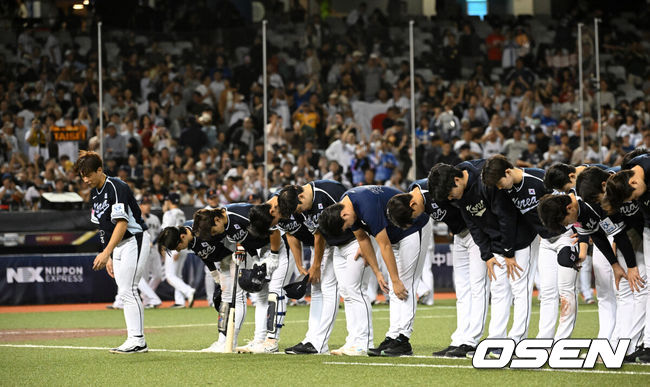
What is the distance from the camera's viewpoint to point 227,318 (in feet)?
36.1

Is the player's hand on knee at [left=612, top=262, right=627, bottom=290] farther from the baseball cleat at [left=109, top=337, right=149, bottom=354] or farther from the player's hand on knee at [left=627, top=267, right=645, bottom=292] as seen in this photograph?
the baseball cleat at [left=109, top=337, right=149, bottom=354]

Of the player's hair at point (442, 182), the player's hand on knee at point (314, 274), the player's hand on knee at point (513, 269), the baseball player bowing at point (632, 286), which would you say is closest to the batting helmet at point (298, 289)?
the player's hand on knee at point (314, 274)

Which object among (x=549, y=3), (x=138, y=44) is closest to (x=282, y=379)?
(x=138, y=44)

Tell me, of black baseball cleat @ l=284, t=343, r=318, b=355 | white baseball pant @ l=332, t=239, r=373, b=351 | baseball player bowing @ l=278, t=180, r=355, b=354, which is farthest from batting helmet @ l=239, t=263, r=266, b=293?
white baseball pant @ l=332, t=239, r=373, b=351

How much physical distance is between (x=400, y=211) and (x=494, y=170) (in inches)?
39.4

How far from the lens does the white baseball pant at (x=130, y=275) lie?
10.7 metres

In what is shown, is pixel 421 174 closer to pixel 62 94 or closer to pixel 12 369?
pixel 62 94

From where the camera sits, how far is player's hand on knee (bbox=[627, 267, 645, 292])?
886cm

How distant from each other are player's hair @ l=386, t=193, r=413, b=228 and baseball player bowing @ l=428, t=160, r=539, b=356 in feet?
0.97

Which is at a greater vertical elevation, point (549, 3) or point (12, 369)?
point (549, 3)

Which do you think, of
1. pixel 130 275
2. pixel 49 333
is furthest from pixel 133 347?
pixel 49 333

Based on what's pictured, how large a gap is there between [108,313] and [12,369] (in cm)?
817

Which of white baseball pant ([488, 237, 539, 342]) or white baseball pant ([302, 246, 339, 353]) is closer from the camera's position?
white baseball pant ([488, 237, 539, 342])

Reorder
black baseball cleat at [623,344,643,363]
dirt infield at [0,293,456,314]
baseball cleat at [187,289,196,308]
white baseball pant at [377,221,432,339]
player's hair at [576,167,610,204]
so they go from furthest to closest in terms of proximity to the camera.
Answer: dirt infield at [0,293,456,314] < baseball cleat at [187,289,196,308] < white baseball pant at [377,221,432,339] < black baseball cleat at [623,344,643,363] < player's hair at [576,167,610,204]
